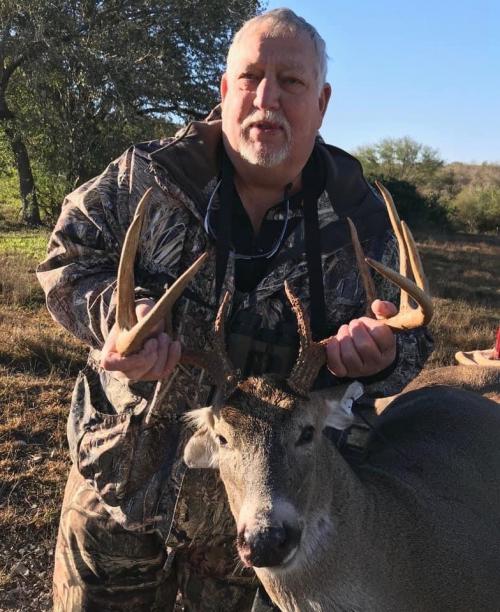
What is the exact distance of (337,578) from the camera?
2.69 m

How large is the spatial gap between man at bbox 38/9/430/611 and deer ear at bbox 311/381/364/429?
0.49 feet

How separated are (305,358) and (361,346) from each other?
21cm

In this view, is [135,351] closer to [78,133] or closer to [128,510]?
[128,510]

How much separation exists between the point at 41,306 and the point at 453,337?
17.6 feet

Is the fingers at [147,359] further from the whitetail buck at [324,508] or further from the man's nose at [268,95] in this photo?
the man's nose at [268,95]

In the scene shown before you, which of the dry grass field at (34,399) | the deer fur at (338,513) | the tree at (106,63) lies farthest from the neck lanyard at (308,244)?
the tree at (106,63)

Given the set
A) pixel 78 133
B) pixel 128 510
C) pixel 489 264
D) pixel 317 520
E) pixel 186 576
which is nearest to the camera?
pixel 317 520

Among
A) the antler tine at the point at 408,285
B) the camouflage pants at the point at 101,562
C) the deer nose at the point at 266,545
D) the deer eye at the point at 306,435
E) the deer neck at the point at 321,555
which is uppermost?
the antler tine at the point at 408,285

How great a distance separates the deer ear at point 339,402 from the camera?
2.84m

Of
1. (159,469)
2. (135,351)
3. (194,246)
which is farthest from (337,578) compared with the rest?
(194,246)

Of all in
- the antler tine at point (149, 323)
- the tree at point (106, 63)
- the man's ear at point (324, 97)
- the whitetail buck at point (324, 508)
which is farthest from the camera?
the tree at point (106, 63)

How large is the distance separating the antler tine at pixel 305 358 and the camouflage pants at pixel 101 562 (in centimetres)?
112

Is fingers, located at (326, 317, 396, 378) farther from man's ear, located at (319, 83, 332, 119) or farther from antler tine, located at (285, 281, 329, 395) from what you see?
man's ear, located at (319, 83, 332, 119)

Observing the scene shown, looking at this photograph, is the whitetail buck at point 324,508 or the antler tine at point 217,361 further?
the antler tine at point 217,361
